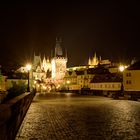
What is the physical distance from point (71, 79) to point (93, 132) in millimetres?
127801

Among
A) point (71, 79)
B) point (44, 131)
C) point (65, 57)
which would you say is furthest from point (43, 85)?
point (44, 131)

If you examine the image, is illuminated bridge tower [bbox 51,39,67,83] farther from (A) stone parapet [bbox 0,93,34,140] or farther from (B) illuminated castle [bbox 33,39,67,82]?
(A) stone parapet [bbox 0,93,34,140]

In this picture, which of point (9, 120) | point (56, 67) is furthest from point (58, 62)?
point (9, 120)

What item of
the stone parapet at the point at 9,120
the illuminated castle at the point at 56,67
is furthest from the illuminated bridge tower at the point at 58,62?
the stone parapet at the point at 9,120

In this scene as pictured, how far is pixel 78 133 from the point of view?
13.0 meters

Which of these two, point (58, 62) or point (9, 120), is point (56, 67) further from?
point (9, 120)

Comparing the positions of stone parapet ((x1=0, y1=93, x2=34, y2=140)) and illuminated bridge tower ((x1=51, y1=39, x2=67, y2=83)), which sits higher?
illuminated bridge tower ((x1=51, y1=39, x2=67, y2=83))

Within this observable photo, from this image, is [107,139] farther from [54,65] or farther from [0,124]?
[54,65]

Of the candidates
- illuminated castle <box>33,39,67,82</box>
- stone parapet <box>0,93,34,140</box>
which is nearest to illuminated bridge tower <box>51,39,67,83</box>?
illuminated castle <box>33,39,67,82</box>

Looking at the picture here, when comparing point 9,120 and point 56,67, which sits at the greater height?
point 56,67

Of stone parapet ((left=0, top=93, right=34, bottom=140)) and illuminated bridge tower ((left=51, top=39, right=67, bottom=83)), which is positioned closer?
stone parapet ((left=0, top=93, right=34, bottom=140))

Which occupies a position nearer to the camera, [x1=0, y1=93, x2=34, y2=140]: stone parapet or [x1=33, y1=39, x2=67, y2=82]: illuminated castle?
[x1=0, y1=93, x2=34, y2=140]: stone parapet

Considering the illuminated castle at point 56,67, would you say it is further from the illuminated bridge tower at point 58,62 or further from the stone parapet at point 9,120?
the stone parapet at point 9,120

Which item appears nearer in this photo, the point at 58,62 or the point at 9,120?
the point at 9,120
